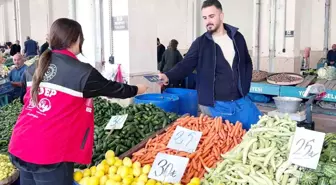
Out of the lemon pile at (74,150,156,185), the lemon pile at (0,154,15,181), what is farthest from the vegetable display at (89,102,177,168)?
the lemon pile at (0,154,15,181)

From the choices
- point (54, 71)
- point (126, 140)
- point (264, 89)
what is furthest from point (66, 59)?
point (264, 89)

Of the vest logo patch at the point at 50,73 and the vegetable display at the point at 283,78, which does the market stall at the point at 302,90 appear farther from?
the vest logo patch at the point at 50,73

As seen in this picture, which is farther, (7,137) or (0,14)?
(0,14)

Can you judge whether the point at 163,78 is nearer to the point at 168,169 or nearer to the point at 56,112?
the point at 168,169

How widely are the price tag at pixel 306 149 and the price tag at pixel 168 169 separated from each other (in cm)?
69

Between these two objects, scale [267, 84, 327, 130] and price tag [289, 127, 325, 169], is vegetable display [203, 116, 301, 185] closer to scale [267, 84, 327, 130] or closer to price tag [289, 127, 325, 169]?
price tag [289, 127, 325, 169]

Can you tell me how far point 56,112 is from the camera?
1.97 meters

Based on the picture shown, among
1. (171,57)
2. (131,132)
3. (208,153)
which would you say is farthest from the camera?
(171,57)

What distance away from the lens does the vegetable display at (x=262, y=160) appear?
2156 mm

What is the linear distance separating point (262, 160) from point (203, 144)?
734 millimetres

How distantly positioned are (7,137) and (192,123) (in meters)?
2.08

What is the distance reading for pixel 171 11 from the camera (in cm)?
1472

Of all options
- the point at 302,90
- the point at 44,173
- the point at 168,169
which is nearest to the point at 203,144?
the point at 168,169

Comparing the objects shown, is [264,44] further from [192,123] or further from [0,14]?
[0,14]
